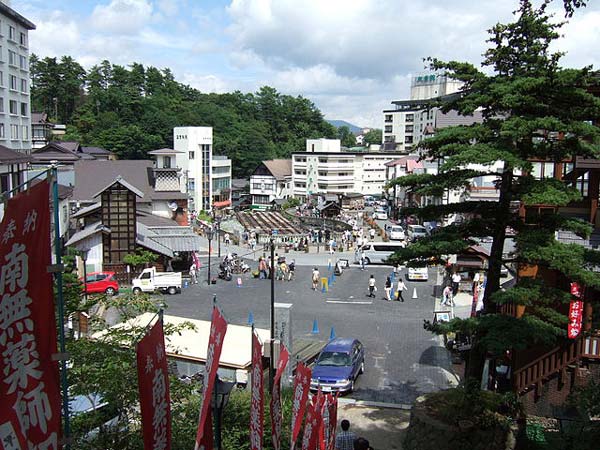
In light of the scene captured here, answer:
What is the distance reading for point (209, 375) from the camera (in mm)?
5820

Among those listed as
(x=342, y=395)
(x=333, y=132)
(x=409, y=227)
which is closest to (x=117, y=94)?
(x=333, y=132)

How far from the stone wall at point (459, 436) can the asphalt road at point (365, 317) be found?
4.58 metres

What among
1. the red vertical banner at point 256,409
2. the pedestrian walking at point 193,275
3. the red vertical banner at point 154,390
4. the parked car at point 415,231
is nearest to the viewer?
the red vertical banner at point 154,390

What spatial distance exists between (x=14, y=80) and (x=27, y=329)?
46.5 metres

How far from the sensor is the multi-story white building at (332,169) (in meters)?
76.1

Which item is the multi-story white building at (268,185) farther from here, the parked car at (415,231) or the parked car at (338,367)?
the parked car at (338,367)

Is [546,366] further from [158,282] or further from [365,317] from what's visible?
[158,282]

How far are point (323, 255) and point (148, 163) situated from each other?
16362 millimetres

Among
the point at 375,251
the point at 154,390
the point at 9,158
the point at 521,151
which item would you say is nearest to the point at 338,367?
the point at 521,151

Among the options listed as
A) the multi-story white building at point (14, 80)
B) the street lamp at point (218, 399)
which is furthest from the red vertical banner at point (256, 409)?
the multi-story white building at point (14, 80)

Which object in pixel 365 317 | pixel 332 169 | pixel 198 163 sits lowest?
pixel 365 317

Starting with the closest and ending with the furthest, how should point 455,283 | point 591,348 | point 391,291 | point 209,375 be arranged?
point 209,375 < point 591,348 < point 455,283 < point 391,291

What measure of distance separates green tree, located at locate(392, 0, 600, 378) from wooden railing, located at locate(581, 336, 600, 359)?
11.0 feet

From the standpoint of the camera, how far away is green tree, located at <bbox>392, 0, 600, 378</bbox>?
929cm
